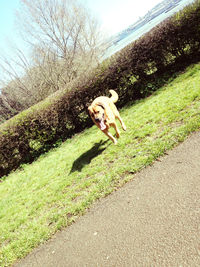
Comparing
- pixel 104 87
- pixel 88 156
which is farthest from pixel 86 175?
pixel 104 87

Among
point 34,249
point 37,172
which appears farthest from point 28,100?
point 34,249

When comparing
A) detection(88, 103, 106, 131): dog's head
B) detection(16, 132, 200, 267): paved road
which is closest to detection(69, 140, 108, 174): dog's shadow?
detection(88, 103, 106, 131): dog's head

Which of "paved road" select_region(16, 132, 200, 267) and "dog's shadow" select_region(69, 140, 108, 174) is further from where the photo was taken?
"dog's shadow" select_region(69, 140, 108, 174)

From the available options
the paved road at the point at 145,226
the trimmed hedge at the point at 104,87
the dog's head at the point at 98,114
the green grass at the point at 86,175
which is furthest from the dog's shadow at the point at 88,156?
the trimmed hedge at the point at 104,87

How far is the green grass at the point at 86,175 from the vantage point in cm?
318

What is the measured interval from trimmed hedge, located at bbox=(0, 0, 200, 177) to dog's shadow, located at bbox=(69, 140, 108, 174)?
3006mm

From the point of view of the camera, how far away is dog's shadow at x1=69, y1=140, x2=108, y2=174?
185 inches

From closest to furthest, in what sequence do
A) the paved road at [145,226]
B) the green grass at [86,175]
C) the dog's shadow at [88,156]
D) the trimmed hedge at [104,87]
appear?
the paved road at [145,226], the green grass at [86,175], the dog's shadow at [88,156], the trimmed hedge at [104,87]

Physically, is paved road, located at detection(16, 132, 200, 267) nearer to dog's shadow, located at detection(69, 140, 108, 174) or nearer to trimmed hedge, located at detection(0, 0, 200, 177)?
dog's shadow, located at detection(69, 140, 108, 174)

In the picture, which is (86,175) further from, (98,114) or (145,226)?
(145,226)

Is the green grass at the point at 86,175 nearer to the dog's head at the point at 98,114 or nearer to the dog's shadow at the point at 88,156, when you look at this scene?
the dog's shadow at the point at 88,156

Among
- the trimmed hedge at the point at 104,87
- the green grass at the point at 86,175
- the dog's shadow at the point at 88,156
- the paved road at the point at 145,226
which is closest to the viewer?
the paved road at the point at 145,226

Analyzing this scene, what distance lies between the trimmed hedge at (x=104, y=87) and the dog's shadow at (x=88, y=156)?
301 cm

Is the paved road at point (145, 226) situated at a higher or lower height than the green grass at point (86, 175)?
lower
